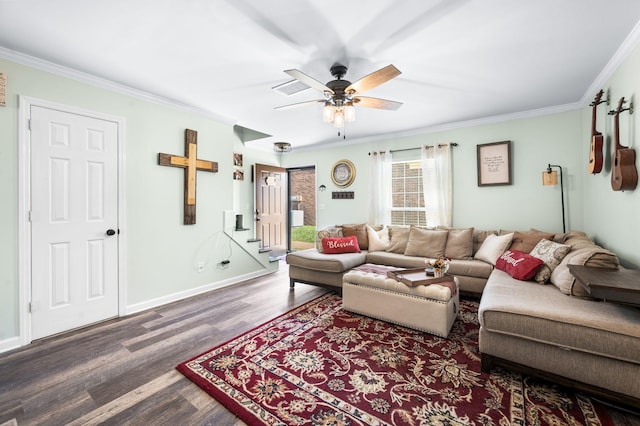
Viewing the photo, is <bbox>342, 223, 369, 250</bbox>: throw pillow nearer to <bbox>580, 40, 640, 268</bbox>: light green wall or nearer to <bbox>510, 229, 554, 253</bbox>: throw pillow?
<bbox>510, 229, 554, 253</bbox>: throw pillow

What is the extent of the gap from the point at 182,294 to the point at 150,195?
52.5 inches

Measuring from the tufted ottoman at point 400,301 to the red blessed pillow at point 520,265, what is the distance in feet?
1.96

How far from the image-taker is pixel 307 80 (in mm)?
2229

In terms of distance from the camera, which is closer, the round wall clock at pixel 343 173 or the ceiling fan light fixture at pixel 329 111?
the ceiling fan light fixture at pixel 329 111

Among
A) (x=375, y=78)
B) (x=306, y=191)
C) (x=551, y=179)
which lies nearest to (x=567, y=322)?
(x=375, y=78)

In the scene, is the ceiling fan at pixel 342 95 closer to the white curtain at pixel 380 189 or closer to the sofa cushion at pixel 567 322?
the sofa cushion at pixel 567 322

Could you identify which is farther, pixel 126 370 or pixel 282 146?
pixel 282 146

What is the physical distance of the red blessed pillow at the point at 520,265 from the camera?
2.63 m

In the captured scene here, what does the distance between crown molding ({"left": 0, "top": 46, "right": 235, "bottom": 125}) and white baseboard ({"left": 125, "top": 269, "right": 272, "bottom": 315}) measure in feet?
7.88

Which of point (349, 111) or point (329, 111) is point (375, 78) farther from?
point (329, 111)

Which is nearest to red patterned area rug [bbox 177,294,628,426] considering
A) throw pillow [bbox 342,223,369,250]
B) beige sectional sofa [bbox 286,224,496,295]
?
beige sectional sofa [bbox 286,224,496,295]

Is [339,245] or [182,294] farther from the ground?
[339,245]

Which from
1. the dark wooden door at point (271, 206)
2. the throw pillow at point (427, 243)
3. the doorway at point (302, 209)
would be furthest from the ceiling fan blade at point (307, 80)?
the doorway at point (302, 209)

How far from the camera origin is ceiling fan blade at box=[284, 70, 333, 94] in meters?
2.06
